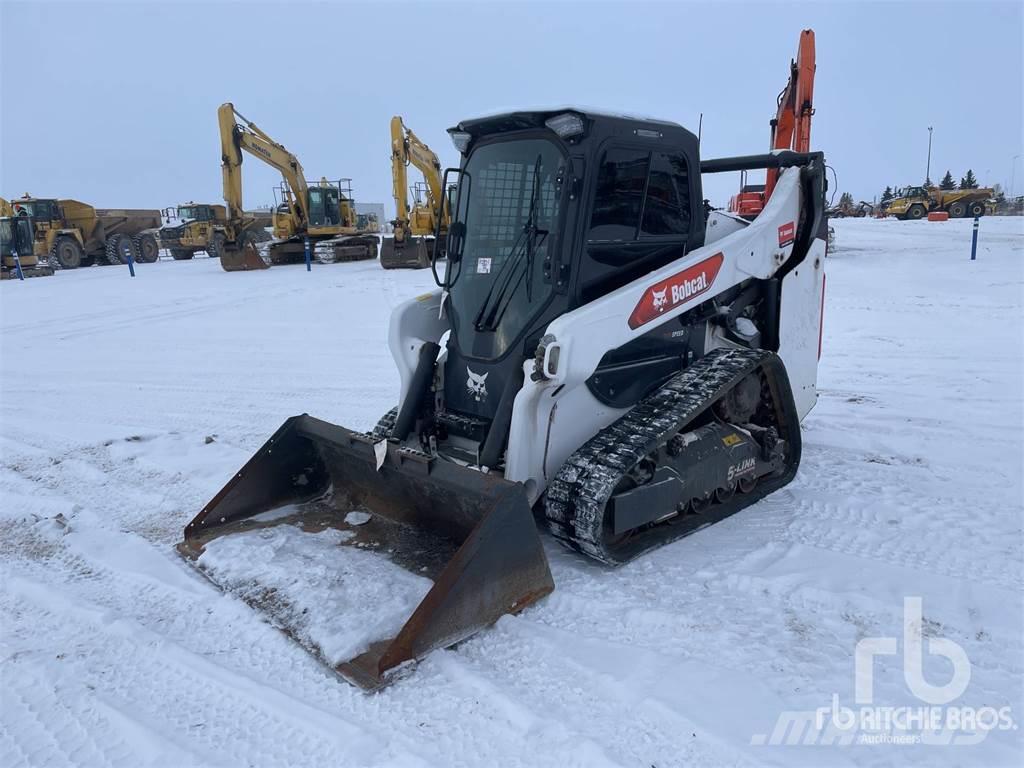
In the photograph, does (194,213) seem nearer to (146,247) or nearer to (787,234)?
(146,247)

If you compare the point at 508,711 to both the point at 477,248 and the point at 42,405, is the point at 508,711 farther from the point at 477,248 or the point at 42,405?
the point at 42,405

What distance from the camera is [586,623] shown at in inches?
124

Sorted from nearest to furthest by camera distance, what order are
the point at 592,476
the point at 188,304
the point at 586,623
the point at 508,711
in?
the point at 508,711
the point at 586,623
the point at 592,476
the point at 188,304

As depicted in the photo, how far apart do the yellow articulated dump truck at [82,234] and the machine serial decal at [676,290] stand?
87.8 ft

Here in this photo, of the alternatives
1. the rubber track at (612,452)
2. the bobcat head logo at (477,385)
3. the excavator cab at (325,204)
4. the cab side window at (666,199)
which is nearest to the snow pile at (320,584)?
the rubber track at (612,452)

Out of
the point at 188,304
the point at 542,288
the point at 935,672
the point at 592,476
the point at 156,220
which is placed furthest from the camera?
the point at 156,220

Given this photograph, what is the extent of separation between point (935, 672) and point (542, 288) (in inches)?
94.9

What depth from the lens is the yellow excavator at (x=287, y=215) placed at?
2120 centimetres

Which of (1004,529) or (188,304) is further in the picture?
(188,304)

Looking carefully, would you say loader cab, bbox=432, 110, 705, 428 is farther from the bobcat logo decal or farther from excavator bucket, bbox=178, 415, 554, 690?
excavator bucket, bbox=178, 415, 554, 690

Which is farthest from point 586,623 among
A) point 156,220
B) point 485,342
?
point 156,220

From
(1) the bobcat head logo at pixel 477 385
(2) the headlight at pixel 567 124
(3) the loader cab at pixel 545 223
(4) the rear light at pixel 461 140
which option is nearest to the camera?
(2) the headlight at pixel 567 124

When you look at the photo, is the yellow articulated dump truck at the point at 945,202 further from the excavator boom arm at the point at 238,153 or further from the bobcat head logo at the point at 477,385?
the bobcat head logo at the point at 477,385

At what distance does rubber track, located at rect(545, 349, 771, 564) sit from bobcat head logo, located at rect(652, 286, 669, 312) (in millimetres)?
482
